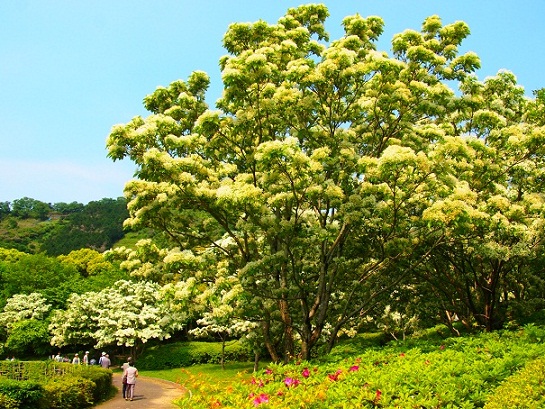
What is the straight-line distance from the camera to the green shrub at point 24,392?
55.9 ft

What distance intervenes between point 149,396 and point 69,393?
5836mm

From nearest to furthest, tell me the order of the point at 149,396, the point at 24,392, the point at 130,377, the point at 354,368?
the point at 354,368 < the point at 24,392 < the point at 130,377 < the point at 149,396

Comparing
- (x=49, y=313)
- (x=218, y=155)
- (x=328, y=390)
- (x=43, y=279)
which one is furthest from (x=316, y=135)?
(x=43, y=279)

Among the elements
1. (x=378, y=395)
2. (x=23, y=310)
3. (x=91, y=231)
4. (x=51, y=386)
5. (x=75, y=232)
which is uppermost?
(x=91, y=231)

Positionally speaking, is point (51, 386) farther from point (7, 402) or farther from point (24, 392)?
point (7, 402)

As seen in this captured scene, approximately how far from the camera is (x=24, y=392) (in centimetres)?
1741

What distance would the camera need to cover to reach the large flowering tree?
13.8 metres

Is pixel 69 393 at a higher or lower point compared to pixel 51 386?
lower

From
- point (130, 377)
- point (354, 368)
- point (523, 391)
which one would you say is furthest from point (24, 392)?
point (523, 391)

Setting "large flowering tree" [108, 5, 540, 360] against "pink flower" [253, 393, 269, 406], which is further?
"large flowering tree" [108, 5, 540, 360]

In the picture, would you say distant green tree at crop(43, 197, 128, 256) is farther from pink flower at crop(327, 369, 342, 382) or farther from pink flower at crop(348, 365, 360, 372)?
pink flower at crop(327, 369, 342, 382)

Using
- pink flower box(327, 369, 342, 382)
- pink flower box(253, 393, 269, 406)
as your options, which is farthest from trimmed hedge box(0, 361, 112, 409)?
pink flower box(253, 393, 269, 406)

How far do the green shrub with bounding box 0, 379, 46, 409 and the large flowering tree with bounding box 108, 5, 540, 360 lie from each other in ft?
23.9

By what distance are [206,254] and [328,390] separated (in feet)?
27.4
